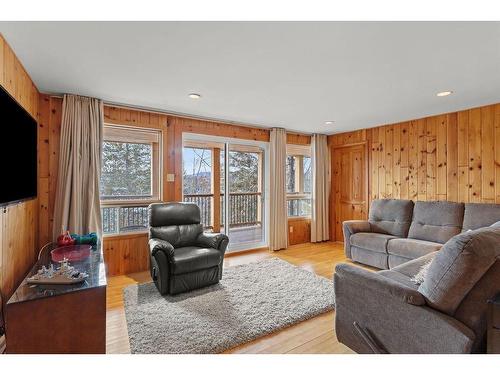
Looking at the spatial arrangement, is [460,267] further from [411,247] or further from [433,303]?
[411,247]

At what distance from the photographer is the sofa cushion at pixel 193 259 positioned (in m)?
2.72

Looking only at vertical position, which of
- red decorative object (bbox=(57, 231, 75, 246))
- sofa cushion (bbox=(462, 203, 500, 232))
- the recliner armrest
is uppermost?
sofa cushion (bbox=(462, 203, 500, 232))

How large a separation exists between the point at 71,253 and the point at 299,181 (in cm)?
416

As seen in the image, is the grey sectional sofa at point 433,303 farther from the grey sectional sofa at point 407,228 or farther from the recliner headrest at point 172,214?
the recliner headrest at point 172,214

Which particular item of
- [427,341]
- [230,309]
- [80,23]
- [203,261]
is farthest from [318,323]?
[80,23]

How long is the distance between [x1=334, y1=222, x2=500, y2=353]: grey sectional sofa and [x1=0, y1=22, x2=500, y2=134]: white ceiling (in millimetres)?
1385

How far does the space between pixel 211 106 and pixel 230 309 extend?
8.05 ft

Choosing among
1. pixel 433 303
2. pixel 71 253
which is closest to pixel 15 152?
pixel 71 253

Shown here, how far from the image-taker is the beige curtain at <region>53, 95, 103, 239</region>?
2947 mm

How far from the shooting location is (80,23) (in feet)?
5.30

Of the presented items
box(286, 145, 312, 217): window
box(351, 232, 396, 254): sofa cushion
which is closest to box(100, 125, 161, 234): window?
box(286, 145, 312, 217): window

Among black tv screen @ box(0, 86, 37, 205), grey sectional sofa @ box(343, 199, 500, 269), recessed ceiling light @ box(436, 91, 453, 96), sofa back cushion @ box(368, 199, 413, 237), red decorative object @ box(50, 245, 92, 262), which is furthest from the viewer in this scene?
sofa back cushion @ box(368, 199, 413, 237)

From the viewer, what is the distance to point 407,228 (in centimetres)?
385

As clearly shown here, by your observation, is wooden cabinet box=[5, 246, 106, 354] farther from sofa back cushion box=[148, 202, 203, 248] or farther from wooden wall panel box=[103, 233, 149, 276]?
wooden wall panel box=[103, 233, 149, 276]
